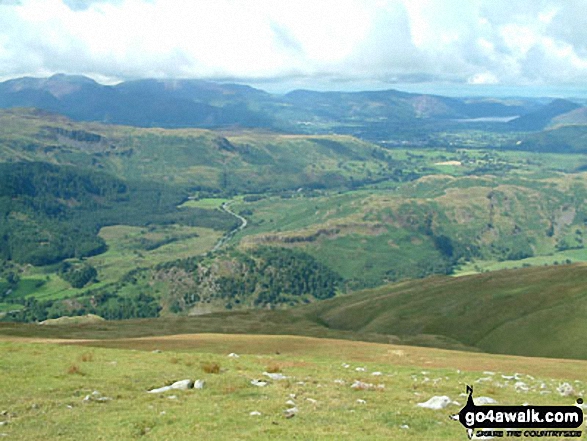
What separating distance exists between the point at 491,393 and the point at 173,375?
20738 millimetres

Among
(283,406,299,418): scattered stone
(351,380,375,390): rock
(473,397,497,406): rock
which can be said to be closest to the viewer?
(283,406,299,418): scattered stone

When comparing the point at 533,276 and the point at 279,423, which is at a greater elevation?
the point at 279,423

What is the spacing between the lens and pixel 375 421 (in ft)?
93.0

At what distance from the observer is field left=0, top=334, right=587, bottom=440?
26.7 m

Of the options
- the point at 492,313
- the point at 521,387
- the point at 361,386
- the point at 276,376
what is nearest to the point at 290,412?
the point at 361,386

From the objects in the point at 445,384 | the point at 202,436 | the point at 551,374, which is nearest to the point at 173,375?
the point at 202,436

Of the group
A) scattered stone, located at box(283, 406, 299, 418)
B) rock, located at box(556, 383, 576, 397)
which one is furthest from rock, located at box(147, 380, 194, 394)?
rock, located at box(556, 383, 576, 397)

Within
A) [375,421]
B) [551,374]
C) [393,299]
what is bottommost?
[393,299]

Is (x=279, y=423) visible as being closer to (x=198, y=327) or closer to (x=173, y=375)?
(x=173, y=375)
